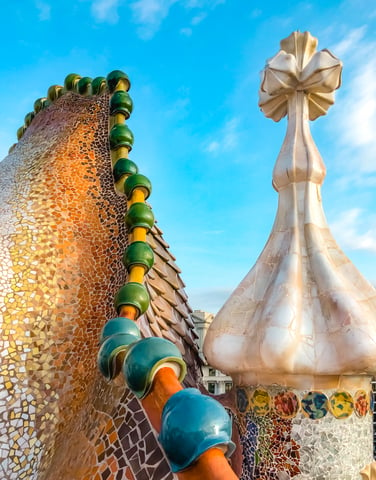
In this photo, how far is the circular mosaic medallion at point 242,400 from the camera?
3.31 metres

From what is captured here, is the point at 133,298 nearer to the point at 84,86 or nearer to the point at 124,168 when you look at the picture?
the point at 124,168

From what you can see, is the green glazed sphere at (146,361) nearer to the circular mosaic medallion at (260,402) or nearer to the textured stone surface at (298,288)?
the textured stone surface at (298,288)

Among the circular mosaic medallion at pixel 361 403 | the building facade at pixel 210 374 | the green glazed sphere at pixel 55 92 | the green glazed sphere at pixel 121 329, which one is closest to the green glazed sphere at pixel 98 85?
the green glazed sphere at pixel 55 92

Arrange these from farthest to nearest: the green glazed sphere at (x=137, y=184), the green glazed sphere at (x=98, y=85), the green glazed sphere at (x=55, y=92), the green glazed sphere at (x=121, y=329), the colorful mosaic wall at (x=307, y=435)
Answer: the green glazed sphere at (x=55, y=92) < the green glazed sphere at (x=98, y=85) < the green glazed sphere at (x=137, y=184) < the colorful mosaic wall at (x=307, y=435) < the green glazed sphere at (x=121, y=329)

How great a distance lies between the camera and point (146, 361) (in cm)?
183

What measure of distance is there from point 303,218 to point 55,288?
2006 millimetres

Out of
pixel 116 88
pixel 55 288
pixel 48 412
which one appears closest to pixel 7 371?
pixel 48 412

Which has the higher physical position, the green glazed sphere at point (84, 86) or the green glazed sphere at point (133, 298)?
the green glazed sphere at point (84, 86)

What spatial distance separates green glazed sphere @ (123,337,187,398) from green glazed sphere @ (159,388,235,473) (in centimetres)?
23

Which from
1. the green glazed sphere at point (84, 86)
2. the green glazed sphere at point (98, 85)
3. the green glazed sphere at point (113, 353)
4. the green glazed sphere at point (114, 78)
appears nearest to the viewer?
the green glazed sphere at point (113, 353)

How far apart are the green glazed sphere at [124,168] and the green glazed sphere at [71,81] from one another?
1477mm

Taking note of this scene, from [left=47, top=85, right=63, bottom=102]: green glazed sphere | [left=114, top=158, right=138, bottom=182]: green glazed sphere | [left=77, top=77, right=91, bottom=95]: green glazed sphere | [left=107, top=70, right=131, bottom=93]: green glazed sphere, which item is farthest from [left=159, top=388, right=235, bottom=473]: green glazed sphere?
[left=47, top=85, right=63, bottom=102]: green glazed sphere

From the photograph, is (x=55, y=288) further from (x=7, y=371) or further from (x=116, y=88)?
(x=116, y=88)

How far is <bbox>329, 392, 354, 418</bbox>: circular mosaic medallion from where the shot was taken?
302 cm
